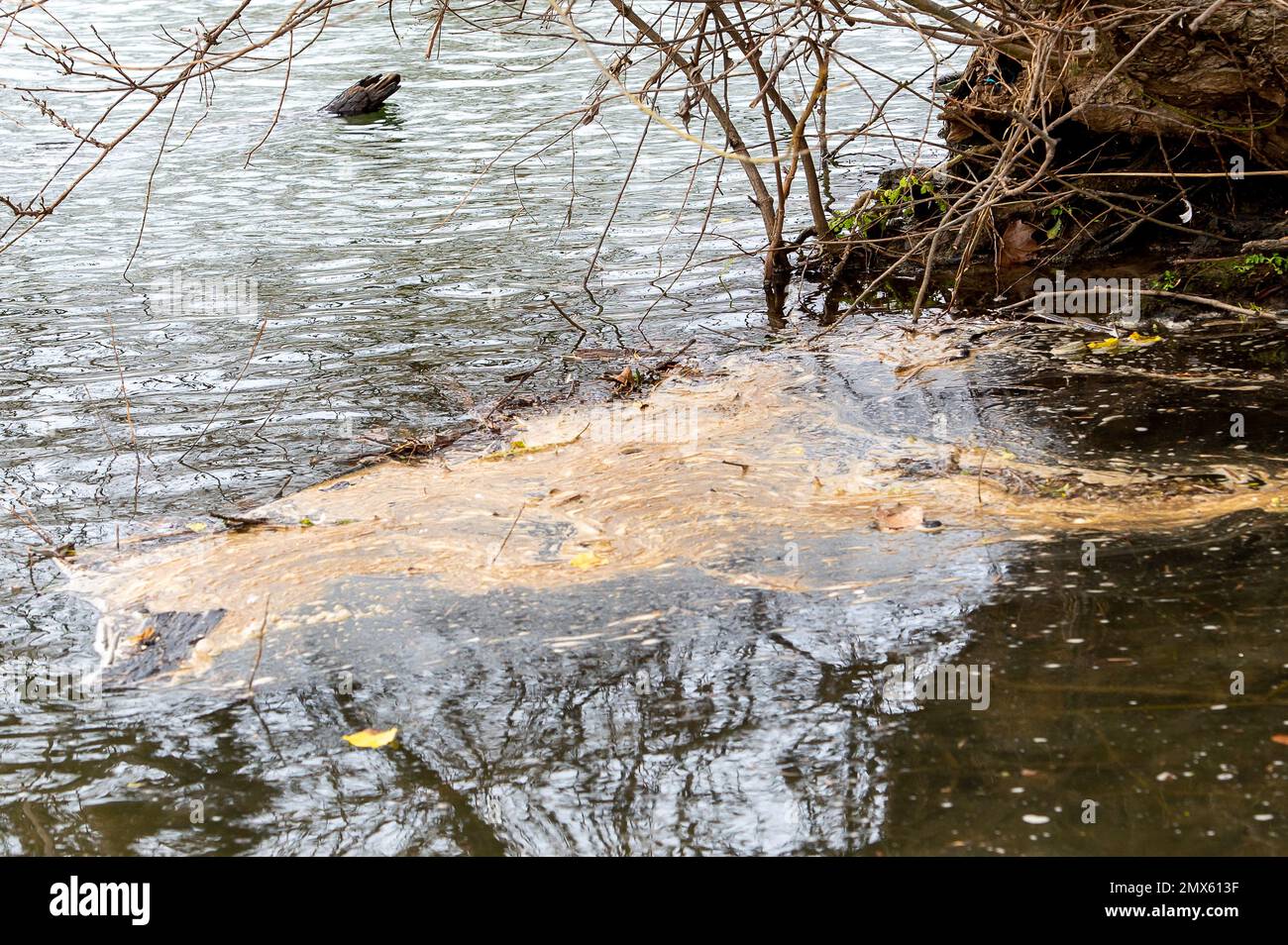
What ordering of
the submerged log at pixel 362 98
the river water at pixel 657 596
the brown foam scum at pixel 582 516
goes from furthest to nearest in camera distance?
the submerged log at pixel 362 98 < the brown foam scum at pixel 582 516 < the river water at pixel 657 596

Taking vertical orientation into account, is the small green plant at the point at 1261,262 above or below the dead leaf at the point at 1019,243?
below

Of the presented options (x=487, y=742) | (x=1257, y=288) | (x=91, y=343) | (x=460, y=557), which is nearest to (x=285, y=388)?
(x=91, y=343)

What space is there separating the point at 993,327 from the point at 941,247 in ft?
5.75

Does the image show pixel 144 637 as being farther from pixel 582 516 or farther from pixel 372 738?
pixel 582 516

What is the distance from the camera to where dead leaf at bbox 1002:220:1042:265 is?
8078 mm

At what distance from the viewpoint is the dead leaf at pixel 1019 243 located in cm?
808

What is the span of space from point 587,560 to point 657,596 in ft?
1.37

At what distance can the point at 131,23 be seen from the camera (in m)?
17.7

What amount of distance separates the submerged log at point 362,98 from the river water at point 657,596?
6.17m

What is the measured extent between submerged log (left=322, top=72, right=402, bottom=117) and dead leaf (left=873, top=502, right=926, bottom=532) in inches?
420

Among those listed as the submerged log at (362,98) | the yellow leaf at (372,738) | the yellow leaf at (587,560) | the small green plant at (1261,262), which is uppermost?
the submerged log at (362,98)

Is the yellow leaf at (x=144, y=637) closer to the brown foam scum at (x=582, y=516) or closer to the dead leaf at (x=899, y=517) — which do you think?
the brown foam scum at (x=582, y=516)

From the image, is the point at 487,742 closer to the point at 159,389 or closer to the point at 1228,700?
the point at 1228,700

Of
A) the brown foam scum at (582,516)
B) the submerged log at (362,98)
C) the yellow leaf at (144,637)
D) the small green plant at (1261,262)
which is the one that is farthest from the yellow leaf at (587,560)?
the submerged log at (362,98)
